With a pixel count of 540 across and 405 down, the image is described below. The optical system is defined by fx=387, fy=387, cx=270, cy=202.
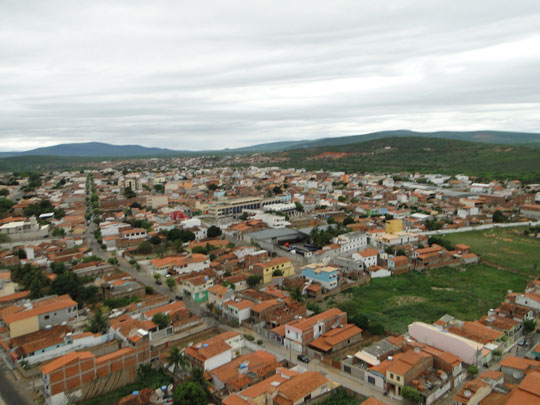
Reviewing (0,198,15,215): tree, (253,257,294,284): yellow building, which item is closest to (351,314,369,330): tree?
(253,257,294,284): yellow building

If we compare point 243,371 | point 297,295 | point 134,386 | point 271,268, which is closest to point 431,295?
point 297,295

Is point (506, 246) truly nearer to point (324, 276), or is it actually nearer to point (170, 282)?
point (324, 276)

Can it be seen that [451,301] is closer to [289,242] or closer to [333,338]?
[333,338]

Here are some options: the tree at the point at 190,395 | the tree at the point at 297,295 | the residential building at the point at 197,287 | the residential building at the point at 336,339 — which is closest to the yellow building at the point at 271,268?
the residential building at the point at 197,287

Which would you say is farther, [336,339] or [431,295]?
[431,295]

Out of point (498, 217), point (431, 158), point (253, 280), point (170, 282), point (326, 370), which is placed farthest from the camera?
point (431, 158)

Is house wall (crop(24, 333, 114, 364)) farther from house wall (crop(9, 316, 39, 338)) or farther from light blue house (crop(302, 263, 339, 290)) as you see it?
light blue house (crop(302, 263, 339, 290))

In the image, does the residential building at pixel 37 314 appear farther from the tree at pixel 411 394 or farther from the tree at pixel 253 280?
the tree at pixel 411 394

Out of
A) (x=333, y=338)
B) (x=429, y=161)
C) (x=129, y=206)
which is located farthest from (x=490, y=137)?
(x=333, y=338)
